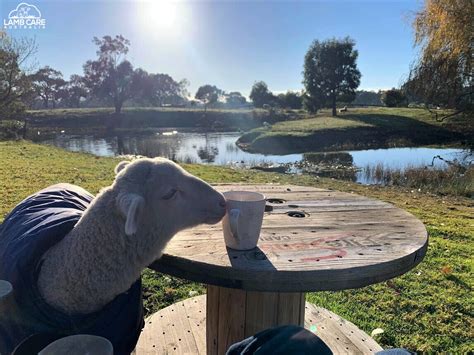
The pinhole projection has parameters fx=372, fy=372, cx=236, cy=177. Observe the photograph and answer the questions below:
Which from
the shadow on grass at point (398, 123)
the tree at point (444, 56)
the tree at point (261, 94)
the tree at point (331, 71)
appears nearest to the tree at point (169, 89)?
the tree at point (261, 94)

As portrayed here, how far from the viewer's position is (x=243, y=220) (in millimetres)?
1557

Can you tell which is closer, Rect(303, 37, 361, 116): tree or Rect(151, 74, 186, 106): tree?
Rect(303, 37, 361, 116): tree

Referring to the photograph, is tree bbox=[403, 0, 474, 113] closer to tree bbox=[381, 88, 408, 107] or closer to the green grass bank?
the green grass bank

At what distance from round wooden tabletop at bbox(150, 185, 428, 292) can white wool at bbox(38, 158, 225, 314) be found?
→ 14cm

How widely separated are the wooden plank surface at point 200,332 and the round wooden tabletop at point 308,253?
1.09 m

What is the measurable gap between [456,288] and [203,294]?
2510 millimetres

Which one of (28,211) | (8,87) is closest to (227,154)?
(8,87)

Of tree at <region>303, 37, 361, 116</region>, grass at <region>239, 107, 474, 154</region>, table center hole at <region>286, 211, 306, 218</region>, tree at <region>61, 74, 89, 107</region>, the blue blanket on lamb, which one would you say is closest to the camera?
the blue blanket on lamb

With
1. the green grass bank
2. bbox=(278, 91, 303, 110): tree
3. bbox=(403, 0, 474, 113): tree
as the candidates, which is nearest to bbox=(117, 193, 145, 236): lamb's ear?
bbox=(403, 0, 474, 113): tree

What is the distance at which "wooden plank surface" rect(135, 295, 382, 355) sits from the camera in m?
2.63

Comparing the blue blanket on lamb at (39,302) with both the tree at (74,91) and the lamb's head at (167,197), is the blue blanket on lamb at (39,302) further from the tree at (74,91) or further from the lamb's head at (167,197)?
the tree at (74,91)

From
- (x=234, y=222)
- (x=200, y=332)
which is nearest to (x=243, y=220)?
(x=234, y=222)

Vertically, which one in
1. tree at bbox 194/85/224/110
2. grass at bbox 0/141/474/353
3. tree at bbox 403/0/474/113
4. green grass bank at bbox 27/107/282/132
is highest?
tree at bbox 194/85/224/110

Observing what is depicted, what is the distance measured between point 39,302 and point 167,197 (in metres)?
0.67
